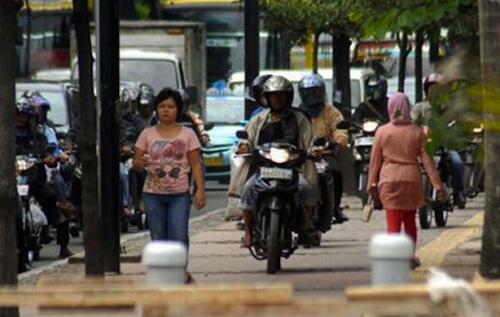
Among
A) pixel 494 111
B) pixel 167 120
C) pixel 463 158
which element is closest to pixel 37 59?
pixel 463 158

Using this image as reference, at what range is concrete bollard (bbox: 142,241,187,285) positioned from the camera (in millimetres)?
4953

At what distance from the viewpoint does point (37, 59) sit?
41.6 meters

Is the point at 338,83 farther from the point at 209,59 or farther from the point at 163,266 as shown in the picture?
the point at 163,266

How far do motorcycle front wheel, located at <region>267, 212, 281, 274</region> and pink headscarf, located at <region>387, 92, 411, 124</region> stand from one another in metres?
1.41

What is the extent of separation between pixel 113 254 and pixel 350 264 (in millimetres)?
2166

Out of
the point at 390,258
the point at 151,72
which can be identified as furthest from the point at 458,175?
the point at 390,258

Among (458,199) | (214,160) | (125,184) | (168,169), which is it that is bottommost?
(214,160)

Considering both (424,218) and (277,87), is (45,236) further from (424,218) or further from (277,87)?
(277,87)

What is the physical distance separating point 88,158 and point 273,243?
1.72 metres

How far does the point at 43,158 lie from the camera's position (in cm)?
1803

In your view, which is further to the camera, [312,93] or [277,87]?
[312,93]

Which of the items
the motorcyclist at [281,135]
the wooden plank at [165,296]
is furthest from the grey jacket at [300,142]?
the wooden plank at [165,296]

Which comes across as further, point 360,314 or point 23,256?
point 23,256

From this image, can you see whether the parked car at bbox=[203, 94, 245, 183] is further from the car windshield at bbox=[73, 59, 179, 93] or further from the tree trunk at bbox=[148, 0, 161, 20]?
the tree trunk at bbox=[148, 0, 161, 20]
